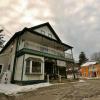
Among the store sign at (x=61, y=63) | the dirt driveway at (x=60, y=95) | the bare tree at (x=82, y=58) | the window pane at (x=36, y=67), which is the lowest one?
the dirt driveway at (x=60, y=95)

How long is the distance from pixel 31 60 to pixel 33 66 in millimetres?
857

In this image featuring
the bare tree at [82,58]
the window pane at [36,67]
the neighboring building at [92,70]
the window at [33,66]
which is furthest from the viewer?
the bare tree at [82,58]

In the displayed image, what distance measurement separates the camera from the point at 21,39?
18.6 metres

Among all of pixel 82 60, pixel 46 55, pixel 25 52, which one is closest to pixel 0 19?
pixel 25 52

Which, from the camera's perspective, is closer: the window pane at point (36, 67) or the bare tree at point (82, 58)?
the window pane at point (36, 67)

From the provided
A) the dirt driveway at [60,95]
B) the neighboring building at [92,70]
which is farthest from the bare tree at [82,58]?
the dirt driveway at [60,95]

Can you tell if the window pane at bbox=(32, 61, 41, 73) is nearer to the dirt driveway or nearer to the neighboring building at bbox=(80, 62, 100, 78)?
the dirt driveway

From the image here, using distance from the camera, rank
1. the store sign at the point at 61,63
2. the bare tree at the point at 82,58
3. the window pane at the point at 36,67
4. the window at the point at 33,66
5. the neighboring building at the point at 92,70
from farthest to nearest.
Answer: the bare tree at the point at 82,58
the neighboring building at the point at 92,70
the store sign at the point at 61,63
the window pane at the point at 36,67
the window at the point at 33,66

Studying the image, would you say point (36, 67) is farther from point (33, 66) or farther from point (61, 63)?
point (61, 63)

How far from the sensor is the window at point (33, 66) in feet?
50.9

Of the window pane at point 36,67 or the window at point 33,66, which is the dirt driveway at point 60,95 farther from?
the window pane at point 36,67

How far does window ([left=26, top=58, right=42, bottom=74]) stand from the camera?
50.9ft

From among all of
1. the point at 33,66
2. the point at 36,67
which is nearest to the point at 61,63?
the point at 36,67

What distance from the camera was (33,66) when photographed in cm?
1605
